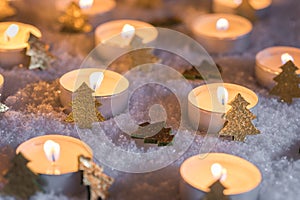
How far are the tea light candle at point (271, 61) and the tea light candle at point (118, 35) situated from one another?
1.16 ft

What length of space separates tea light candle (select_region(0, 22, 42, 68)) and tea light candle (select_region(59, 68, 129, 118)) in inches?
9.1

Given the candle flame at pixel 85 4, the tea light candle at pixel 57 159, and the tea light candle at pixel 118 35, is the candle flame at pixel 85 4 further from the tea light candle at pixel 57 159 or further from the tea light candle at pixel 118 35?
the tea light candle at pixel 57 159

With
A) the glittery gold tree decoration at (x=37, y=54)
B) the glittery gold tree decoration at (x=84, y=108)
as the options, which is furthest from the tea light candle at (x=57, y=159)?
the glittery gold tree decoration at (x=37, y=54)

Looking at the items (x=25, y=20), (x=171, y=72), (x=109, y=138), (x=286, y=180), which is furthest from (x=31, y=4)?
(x=286, y=180)

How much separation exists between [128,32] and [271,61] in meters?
0.46

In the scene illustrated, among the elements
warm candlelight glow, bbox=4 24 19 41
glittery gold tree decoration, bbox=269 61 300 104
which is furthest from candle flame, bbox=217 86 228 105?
warm candlelight glow, bbox=4 24 19 41

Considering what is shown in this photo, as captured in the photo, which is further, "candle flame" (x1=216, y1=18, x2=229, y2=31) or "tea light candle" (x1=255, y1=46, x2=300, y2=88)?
"candle flame" (x1=216, y1=18, x2=229, y2=31)

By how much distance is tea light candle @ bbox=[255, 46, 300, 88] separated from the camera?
1.75m

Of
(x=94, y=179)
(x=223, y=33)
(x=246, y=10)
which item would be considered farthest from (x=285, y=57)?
(x=94, y=179)

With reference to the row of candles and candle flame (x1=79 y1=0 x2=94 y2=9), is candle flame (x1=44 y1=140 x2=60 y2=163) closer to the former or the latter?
the row of candles

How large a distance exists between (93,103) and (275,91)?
54 cm

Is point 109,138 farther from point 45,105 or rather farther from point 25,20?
point 25,20

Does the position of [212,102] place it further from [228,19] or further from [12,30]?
[12,30]

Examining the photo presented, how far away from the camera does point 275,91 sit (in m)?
1.71
